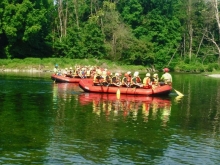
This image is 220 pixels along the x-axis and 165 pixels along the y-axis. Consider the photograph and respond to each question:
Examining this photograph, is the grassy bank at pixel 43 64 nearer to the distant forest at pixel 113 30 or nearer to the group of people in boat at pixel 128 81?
the distant forest at pixel 113 30

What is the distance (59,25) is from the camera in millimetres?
73250

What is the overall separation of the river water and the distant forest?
1351 inches

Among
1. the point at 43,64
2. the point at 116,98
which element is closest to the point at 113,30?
the point at 43,64

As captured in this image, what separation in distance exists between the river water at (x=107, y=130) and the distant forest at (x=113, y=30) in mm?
34326

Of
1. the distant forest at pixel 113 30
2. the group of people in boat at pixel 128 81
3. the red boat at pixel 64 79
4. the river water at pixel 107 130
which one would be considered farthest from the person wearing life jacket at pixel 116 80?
the distant forest at pixel 113 30

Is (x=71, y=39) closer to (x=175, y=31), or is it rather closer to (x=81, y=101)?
(x=175, y=31)

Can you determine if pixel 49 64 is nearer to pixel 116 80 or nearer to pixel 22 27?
pixel 22 27

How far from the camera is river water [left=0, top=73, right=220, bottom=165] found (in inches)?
548

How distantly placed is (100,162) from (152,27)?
68.0 metres

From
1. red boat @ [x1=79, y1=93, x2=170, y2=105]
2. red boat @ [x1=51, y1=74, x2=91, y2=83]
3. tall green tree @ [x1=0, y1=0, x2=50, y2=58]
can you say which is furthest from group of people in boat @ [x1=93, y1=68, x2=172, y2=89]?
tall green tree @ [x1=0, y1=0, x2=50, y2=58]

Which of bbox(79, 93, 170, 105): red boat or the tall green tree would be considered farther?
the tall green tree

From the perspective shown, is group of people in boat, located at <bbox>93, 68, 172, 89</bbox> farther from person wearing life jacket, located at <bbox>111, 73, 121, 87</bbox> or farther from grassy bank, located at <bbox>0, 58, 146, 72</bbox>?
grassy bank, located at <bbox>0, 58, 146, 72</bbox>

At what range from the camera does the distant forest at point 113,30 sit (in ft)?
201

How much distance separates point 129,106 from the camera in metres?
25.4
